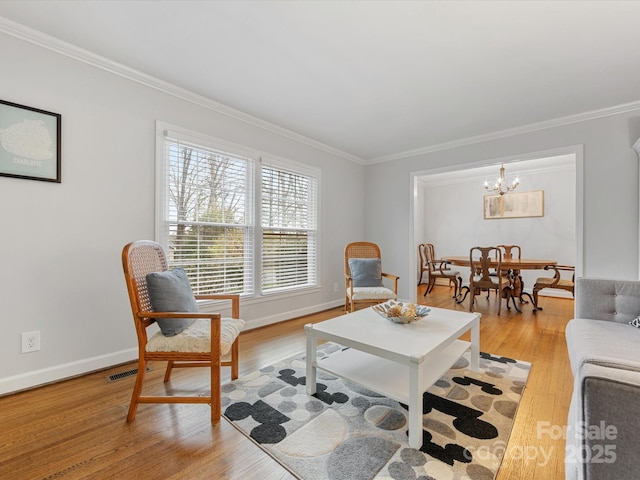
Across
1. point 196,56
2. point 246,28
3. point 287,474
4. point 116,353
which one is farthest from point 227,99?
point 287,474

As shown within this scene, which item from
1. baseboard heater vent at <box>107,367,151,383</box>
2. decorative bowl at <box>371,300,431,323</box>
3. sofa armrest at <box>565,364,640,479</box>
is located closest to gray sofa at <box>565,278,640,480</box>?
sofa armrest at <box>565,364,640,479</box>

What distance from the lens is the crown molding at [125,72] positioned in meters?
1.94

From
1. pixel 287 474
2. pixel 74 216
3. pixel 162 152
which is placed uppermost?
pixel 162 152

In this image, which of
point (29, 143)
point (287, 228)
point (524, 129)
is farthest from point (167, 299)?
point (524, 129)

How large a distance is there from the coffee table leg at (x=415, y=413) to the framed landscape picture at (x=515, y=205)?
565 centimetres

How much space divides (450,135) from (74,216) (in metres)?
4.04

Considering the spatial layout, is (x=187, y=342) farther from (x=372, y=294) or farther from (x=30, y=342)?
(x=372, y=294)

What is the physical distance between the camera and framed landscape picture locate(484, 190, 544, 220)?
5609mm

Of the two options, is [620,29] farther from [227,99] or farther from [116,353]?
[116,353]

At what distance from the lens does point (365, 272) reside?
3.64 m

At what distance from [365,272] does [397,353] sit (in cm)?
210

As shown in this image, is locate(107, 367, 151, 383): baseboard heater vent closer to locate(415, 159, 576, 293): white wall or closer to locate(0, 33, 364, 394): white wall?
locate(0, 33, 364, 394): white wall

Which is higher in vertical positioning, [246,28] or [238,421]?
[246,28]

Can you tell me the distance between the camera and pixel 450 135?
12.5 feet
